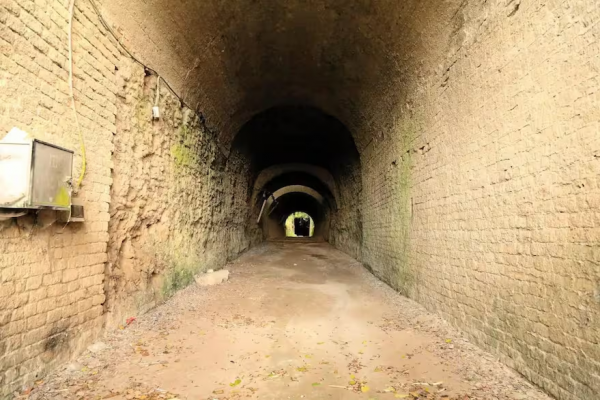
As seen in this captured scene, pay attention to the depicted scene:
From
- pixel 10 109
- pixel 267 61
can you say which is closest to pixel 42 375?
pixel 10 109

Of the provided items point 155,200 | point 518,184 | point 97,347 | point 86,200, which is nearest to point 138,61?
point 155,200

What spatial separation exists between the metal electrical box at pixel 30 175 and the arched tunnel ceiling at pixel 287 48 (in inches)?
86.3

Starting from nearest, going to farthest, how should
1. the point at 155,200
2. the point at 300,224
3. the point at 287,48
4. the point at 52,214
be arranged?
1. the point at 52,214
2. the point at 155,200
3. the point at 287,48
4. the point at 300,224

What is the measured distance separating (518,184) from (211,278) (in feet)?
20.3

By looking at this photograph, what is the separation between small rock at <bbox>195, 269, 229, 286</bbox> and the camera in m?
7.61

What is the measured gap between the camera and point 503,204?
12.7 feet

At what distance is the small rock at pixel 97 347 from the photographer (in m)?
4.02

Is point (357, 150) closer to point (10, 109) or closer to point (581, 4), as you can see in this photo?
point (581, 4)

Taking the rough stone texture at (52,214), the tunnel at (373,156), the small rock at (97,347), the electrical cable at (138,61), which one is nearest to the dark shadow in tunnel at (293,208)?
the tunnel at (373,156)

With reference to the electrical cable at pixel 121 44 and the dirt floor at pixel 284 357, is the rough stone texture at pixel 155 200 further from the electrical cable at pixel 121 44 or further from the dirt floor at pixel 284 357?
the dirt floor at pixel 284 357

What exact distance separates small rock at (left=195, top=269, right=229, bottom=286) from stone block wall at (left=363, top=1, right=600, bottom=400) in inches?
172

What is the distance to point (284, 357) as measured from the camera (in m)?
4.09

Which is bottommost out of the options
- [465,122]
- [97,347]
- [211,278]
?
[97,347]

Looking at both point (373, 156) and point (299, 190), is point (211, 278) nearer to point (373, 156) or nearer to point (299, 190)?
point (373, 156)
